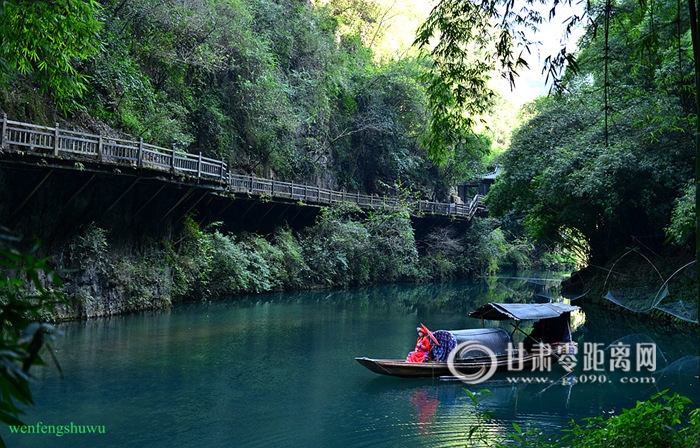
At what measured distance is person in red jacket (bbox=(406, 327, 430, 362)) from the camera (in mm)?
10798

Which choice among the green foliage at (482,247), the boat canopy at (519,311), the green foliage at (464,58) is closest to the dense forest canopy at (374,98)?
the green foliage at (464,58)

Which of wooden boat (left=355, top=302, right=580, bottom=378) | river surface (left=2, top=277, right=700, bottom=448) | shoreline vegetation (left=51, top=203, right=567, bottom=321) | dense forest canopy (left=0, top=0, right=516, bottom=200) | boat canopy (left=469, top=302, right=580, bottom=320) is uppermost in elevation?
dense forest canopy (left=0, top=0, right=516, bottom=200)

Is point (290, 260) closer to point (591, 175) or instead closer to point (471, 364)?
point (591, 175)

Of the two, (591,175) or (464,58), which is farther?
(591,175)

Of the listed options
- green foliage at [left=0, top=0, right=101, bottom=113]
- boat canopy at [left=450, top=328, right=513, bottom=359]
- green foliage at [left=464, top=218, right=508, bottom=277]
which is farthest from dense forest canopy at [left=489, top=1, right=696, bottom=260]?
green foliage at [left=464, top=218, right=508, bottom=277]

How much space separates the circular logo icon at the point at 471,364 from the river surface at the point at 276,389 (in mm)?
229

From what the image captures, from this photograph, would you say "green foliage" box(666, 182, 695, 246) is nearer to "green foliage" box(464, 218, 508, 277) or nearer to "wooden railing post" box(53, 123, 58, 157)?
"wooden railing post" box(53, 123, 58, 157)

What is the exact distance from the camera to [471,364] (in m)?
10.6

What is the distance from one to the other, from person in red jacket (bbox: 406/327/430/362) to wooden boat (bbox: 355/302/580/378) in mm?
212

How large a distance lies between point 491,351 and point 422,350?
4.38 ft

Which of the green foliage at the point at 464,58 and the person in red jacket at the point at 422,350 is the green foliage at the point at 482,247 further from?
the green foliage at the point at 464,58

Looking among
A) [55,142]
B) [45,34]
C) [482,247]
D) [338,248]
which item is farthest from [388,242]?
[45,34]

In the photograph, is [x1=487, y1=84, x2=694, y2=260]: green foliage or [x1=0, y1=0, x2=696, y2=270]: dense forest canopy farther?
[x1=487, y1=84, x2=694, y2=260]: green foliage

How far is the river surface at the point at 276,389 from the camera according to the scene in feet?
25.2
